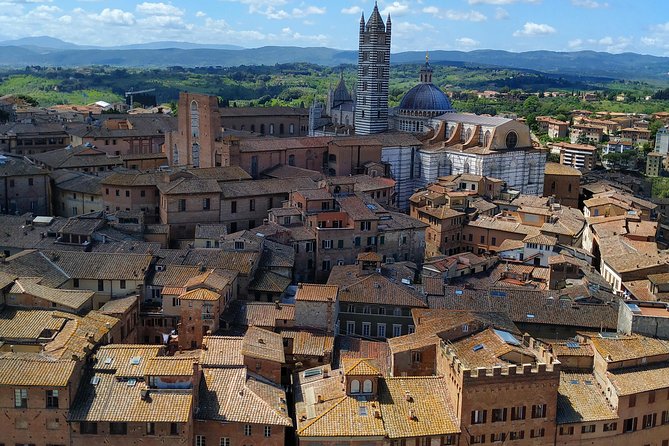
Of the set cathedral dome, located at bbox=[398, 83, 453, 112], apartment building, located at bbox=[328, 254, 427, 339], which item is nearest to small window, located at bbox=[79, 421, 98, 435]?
apartment building, located at bbox=[328, 254, 427, 339]

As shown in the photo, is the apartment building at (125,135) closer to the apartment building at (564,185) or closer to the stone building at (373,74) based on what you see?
the stone building at (373,74)

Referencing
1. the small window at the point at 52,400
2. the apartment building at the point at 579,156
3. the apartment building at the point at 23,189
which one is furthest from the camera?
the apartment building at the point at 579,156

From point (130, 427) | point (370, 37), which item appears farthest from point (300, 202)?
point (370, 37)

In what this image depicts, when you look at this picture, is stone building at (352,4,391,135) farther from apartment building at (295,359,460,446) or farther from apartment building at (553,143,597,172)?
apartment building at (295,359,460,446)

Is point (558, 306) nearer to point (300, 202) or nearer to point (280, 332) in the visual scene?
point (280, 332)

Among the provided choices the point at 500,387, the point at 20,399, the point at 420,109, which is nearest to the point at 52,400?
the point at 20,399

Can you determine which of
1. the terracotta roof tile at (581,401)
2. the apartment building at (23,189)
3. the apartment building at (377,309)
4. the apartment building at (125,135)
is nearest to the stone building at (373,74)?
the apartment building at (125,135)

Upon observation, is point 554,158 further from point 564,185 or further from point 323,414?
point 323,414
